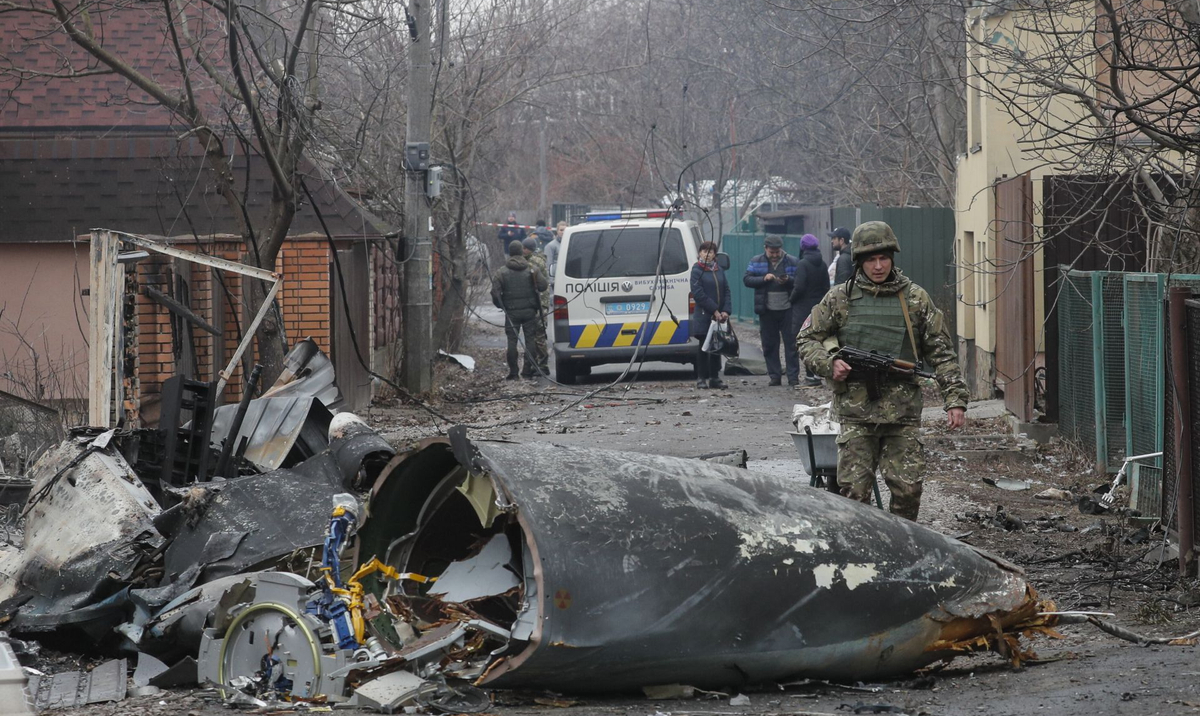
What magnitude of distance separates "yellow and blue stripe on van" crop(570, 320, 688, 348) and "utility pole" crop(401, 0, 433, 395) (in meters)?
2.67

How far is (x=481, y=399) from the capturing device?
1587 cm

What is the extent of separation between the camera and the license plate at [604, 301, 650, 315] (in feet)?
57.1

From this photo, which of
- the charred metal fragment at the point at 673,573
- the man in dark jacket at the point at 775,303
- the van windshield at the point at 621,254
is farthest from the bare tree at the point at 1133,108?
the van windshield at the point at 621,254

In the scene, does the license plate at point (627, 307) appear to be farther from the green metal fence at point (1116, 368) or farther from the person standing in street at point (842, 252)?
the green metal fence at point (1116, 368)

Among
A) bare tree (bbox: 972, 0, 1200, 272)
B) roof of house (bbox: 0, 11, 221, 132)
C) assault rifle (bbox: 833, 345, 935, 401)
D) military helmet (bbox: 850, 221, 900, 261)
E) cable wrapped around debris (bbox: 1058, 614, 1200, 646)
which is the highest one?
roof of house (bbox: 0, 11, 221, 132)

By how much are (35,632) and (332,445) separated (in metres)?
1.82

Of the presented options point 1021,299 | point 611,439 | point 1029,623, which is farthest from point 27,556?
point 1021,299

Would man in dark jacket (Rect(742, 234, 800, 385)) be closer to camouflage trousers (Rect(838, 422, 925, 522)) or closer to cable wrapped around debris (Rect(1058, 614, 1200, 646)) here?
camouflage trousers (Rect(838, 422, 925, 522))

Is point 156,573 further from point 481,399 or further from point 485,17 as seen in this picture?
point 485,17

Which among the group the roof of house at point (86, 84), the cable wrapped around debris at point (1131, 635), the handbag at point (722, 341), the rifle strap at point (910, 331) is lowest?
the cable wrapped around debris at point (1131, 635)

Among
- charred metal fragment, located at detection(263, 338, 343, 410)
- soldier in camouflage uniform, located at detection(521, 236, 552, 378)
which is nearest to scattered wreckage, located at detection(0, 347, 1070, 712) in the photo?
charred metal fragment, located at detection(263, 338, 343, 410)

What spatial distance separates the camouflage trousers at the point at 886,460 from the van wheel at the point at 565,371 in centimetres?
1108

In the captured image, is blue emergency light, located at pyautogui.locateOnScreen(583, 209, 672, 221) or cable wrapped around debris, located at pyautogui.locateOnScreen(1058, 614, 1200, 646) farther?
blue emergency light, located at pyautogui.locateOnScreen(583, 209, 672, 221)

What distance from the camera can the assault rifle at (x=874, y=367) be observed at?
6555 millimetres
